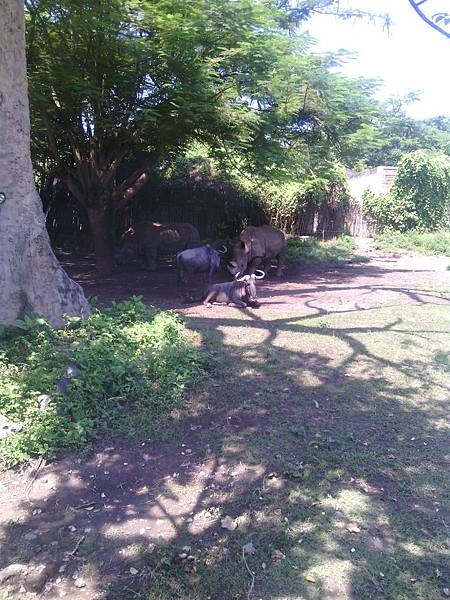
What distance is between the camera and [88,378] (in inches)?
205

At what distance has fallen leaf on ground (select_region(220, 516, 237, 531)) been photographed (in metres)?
3.57

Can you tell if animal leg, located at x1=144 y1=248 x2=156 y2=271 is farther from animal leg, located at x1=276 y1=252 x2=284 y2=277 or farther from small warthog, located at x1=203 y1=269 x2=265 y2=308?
small warthog, located at x1=203 y1=269 x2=265 y2=308

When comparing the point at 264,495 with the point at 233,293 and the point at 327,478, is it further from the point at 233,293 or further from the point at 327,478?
the point at 233,293

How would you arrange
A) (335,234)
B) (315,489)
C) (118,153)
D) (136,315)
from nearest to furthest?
1. (315,489)
2. (136,315)
3. (118,153)
4. (335,234)

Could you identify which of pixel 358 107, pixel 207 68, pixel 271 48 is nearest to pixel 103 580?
pixel 207 68

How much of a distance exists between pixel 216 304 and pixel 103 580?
7278mm

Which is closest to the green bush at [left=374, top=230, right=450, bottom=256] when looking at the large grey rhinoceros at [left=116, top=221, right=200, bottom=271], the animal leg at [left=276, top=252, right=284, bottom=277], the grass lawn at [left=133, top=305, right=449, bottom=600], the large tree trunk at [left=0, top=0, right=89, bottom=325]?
the animal leg at [left=276, top=252, right=284, bottom=277]

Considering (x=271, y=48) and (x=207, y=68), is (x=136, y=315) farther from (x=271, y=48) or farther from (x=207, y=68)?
(x=271, y=48)

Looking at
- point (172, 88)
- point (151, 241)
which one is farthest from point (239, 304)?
point (151, 241)

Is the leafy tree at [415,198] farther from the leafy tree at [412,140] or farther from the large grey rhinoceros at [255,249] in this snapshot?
the leafy tree at [412,140]

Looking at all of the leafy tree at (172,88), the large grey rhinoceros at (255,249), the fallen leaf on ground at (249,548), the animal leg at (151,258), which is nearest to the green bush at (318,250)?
the large grey rhinoceros at (255,249)

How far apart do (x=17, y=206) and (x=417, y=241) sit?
1832cm

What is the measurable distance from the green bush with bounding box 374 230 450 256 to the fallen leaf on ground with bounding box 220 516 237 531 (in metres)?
18.1

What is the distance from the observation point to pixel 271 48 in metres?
10.3
